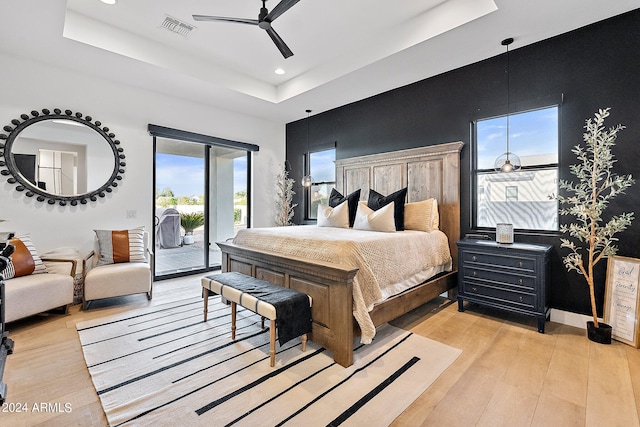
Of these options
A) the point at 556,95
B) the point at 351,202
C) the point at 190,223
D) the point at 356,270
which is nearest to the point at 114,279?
the point at 190,223

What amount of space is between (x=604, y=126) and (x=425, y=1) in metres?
2.16

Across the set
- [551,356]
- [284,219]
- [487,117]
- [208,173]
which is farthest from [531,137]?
[208,173]

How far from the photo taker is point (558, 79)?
122 inches

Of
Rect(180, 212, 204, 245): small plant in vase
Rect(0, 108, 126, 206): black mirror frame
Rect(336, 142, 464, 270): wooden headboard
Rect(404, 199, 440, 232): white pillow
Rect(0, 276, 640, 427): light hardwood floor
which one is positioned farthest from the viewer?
Rect(180, 212, 204, 245): small plant in vase

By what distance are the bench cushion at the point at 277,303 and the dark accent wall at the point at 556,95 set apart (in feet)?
8.35

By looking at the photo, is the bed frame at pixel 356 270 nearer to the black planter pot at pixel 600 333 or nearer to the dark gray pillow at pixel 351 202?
the dark gray pillow at pixel 351 202

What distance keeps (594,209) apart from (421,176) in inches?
75.6

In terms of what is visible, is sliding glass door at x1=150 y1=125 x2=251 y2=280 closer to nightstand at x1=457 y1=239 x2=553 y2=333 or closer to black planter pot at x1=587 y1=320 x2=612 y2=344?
nightstand at x1=457 y1=239 x2=553 y2=333

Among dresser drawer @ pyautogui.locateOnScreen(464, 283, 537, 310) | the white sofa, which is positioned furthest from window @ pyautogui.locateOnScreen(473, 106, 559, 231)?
the white sofa

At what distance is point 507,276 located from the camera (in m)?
2.97

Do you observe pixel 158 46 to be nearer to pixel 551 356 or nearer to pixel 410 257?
pixel 410 257

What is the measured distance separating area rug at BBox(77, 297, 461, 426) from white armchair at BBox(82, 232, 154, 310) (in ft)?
1.59

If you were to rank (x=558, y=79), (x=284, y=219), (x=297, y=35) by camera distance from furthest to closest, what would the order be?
(x=284, y=219), (x=297, y=35), (x=558, y=79)

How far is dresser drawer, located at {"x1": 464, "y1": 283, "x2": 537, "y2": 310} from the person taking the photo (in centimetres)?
285
